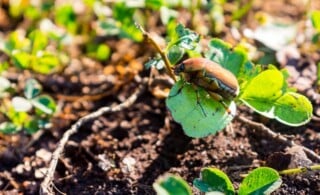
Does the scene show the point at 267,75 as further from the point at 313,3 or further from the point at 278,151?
the point at 313,3

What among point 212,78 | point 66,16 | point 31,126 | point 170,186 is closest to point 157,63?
point 212,78

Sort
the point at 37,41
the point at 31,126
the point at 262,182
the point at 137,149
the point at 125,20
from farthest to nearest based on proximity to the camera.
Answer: the point at 125,20 → the point at 37,41 → the point at 31,126 → the point at 137,149 → the point at 262,182

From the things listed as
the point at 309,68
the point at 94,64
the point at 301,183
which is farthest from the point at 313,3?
the point at 301,183

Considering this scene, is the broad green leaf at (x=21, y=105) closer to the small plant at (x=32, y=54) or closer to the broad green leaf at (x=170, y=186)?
the small plant at (x=32, y=54)

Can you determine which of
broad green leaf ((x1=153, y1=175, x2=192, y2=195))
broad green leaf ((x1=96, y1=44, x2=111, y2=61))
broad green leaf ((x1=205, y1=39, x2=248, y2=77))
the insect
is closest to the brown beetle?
the insect

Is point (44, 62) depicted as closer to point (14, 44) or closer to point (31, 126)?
point (14, 44)

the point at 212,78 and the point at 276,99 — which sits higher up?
the point at 212,78
